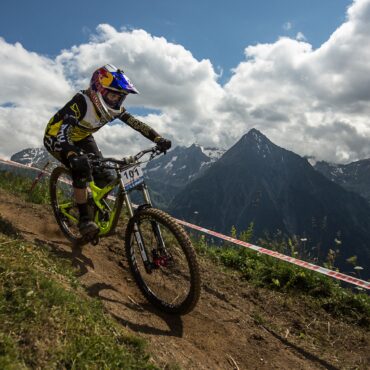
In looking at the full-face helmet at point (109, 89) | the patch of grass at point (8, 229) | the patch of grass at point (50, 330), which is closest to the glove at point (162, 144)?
the full-face helmet at point (109, 89)

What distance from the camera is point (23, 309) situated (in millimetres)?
3789

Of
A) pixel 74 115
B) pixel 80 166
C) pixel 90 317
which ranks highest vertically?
pixel 74 115

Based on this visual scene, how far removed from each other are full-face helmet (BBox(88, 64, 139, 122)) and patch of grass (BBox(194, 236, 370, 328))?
4.56 m

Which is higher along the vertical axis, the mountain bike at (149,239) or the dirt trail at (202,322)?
the mountain bike at (149,239)

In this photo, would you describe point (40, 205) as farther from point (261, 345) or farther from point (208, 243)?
point (261, 345)

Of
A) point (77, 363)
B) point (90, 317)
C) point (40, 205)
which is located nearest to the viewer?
point (77, 363)

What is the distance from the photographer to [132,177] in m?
6.71

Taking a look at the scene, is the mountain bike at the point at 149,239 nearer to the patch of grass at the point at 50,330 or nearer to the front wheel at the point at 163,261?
the front wheel at the point at 163,261

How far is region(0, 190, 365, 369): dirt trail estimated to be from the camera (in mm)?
5207

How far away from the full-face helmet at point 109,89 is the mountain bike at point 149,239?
1.00 m

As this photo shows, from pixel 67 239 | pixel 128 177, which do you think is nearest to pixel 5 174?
pixel 67 239

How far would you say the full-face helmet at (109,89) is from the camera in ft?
22.3

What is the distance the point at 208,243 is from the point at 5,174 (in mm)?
7343

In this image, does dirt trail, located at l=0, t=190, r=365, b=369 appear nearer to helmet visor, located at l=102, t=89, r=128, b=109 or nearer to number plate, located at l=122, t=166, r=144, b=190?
number plate, located at l=122, t=166, r=144, b=190
